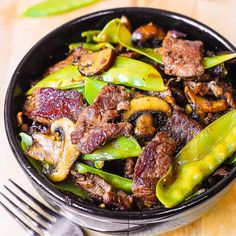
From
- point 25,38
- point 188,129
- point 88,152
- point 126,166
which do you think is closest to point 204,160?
point 188,129

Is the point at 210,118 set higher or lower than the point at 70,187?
higher

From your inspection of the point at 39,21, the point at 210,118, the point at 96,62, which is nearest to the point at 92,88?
the point at 96,62

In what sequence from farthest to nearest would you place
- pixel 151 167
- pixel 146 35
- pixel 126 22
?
pixel 126 22 → pixel 146 35 → pixel 151 167

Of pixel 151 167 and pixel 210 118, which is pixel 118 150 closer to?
pixel 151 167

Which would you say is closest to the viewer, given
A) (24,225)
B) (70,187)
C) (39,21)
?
(70,187)

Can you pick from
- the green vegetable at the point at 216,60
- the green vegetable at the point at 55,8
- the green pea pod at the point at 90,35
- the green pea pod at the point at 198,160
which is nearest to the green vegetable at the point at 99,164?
the green pea pod at the point at 198,160

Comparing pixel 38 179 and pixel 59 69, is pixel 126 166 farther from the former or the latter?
pixel 59 69

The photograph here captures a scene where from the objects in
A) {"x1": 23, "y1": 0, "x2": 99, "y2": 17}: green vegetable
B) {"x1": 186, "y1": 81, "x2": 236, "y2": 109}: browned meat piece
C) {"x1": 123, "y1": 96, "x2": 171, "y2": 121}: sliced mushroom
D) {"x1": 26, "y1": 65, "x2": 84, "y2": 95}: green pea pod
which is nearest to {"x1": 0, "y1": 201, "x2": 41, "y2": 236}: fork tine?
{"x1": 26, "y1": 65, "x2": 84, "y2": 95}: green pea pod
